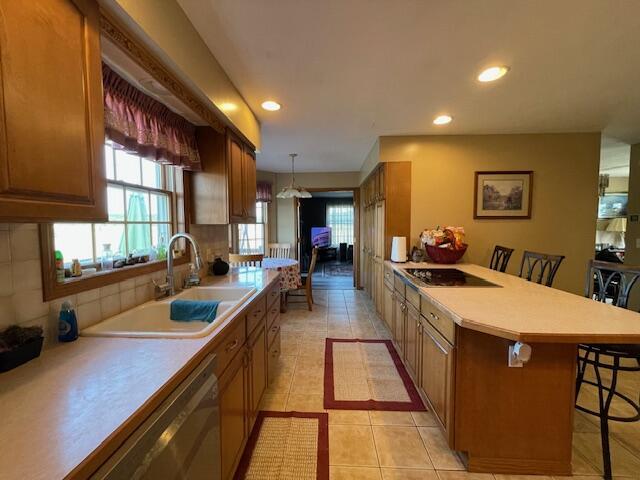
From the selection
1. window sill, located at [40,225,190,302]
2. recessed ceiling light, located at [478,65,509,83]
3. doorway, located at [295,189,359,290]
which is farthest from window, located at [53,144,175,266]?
doorway, located at [295,189,359,290]

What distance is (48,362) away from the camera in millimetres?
898

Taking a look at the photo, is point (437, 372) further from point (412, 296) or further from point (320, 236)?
point (320, 236)

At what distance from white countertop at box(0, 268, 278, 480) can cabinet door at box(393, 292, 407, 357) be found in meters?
1.81

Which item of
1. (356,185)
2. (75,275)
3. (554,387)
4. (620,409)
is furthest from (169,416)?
(356,185)

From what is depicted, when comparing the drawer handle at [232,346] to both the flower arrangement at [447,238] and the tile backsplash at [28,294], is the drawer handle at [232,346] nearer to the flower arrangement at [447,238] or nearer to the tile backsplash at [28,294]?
the tile backsplash at [28,294]

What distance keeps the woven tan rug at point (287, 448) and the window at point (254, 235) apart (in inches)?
131

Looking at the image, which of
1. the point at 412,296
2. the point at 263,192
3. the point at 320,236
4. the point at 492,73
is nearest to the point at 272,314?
the point at 412,296

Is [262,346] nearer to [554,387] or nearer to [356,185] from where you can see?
[554,387]

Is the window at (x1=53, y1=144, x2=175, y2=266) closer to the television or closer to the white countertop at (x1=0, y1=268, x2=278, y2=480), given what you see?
the white countertop at (x1=0, y1=268, x2=278, y2=480)

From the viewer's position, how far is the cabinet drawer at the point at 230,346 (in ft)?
3.82

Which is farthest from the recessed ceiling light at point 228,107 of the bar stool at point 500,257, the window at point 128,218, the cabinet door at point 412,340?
the bar stool at point 500,257

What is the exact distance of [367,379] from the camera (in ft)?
7.61

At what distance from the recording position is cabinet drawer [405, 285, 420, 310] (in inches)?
80.3

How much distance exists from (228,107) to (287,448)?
2282 millimetres
